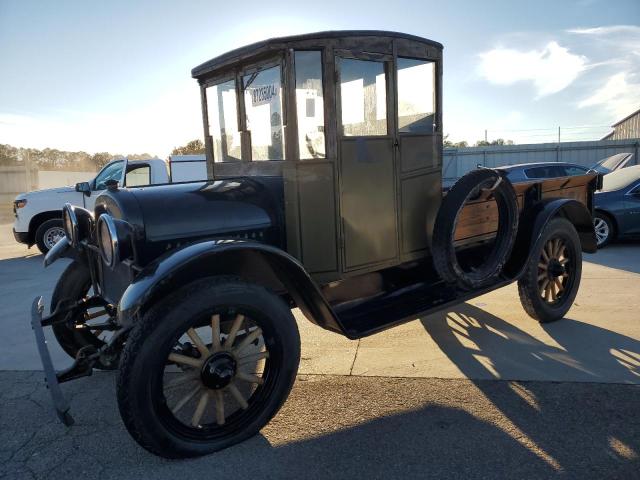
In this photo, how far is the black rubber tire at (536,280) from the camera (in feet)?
A: 13.3

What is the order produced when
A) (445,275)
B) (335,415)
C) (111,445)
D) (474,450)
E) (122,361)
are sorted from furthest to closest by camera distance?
(445,275) < (335,415) < (111,445) < (474,450) < (122,361)

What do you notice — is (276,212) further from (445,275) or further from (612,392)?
(612,392)

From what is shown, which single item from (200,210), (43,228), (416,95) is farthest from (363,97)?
(43,228)

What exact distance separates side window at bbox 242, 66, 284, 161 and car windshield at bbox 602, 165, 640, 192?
7.05 metres

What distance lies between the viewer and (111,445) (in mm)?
2600

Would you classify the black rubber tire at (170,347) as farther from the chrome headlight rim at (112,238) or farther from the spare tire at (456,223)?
the spare tire at (456,223)

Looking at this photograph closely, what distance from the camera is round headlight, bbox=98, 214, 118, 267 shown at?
101 inches

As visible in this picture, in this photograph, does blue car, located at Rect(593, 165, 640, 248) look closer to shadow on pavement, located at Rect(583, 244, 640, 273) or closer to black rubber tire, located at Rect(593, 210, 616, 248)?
black rubber tire, located at Rect(593, 210, 616, 248)

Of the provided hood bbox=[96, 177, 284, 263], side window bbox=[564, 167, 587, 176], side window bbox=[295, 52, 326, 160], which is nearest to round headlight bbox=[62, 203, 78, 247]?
hood bbox=[96, 177, 284, 263]

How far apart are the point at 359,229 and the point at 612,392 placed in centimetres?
190

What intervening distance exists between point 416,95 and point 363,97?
21.2 inches

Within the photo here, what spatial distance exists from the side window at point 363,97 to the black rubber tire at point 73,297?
2.22 m

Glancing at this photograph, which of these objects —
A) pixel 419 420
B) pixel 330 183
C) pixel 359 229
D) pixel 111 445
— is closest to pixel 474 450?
pixel 419 420

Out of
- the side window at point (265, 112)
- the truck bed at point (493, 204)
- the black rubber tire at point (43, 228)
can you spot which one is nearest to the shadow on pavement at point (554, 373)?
the truck bed at point (493, 204)
